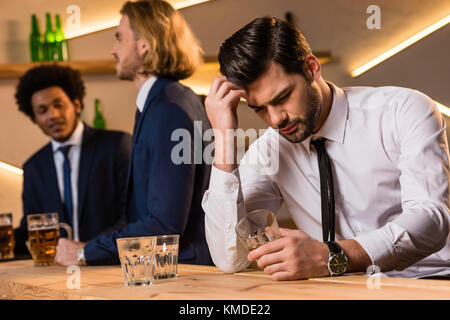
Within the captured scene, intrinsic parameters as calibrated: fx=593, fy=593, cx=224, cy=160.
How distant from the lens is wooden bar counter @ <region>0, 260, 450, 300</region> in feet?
3.58

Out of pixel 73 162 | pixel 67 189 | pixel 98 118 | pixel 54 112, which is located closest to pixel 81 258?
pixel 67 189

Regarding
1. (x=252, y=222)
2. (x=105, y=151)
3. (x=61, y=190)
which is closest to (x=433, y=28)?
(x=105, y=151)

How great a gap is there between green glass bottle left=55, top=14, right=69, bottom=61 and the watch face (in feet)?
9.71

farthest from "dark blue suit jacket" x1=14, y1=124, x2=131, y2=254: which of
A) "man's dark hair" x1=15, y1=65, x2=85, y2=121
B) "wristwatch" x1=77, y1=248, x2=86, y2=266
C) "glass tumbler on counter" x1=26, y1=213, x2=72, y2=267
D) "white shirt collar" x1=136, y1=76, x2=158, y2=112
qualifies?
"wristwatch" x1=77, y1=248, x2=86, y2=266

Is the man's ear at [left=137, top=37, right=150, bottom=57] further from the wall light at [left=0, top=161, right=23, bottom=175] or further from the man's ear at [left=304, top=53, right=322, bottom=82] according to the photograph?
the wall light at [left=0, top=161, right=23, bottom=175]

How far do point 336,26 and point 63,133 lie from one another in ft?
5.94

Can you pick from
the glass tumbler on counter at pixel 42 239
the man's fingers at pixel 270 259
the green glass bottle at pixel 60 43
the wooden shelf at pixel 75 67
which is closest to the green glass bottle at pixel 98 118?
the wooden shelf at pixel 75 67

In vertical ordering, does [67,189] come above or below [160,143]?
below

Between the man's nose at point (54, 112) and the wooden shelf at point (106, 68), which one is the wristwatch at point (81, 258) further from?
the wooden shelf at point (106, 68)

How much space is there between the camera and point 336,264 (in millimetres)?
1338

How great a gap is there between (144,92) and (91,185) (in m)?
0.81

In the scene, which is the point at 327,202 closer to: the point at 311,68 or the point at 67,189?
the point at 311,68

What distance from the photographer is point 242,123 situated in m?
3.85
